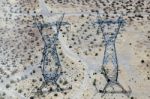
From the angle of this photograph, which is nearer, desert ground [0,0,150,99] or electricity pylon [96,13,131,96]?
desert ground [0,0,150,99]

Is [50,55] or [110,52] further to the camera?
[110,52]

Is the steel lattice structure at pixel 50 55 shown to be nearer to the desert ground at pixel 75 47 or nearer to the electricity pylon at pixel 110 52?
the desert ground at pixel 75 47

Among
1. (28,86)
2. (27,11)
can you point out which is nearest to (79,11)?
(27,11)

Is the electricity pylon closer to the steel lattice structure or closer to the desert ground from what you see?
the desert ground

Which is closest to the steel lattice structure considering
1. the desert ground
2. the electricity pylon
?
the desert ground

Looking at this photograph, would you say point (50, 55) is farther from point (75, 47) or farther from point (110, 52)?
point (110, 52)

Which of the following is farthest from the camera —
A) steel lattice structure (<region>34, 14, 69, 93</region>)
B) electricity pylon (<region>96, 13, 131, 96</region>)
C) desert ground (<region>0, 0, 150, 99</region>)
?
steel lattice structure (<region>34, 14, 69, 93</region>)

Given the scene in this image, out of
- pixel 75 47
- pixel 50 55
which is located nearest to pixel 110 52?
pixel 75 47

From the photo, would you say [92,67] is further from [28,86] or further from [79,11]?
[79,11]

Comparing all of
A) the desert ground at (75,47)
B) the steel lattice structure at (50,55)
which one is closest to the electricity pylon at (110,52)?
the desert ground at (75,47)
